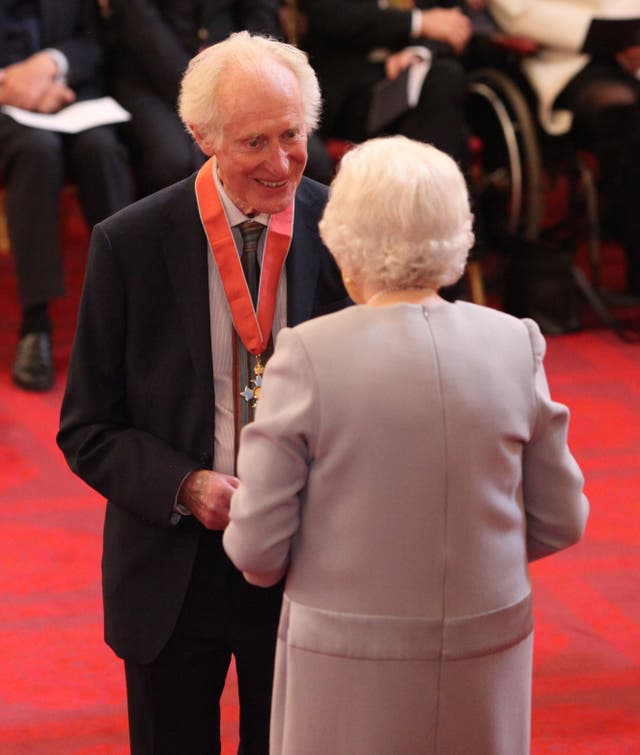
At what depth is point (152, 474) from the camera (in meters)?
1.98

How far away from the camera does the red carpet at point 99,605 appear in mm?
2850

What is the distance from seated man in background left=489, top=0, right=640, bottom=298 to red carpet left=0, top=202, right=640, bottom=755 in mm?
920

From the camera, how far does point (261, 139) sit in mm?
1999

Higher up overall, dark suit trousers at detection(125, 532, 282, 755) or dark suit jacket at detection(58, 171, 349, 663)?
dark suit jacket at detection(58, 171, 349, 663)

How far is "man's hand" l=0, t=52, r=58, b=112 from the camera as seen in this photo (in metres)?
4.92

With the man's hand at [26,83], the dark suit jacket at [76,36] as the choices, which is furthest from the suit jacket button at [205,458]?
the dark suit jacket at [76,36]

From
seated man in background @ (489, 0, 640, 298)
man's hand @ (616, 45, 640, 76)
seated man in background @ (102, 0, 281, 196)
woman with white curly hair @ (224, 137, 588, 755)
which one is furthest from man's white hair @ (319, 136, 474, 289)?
man's hand @ (616, 45, 640, 76)

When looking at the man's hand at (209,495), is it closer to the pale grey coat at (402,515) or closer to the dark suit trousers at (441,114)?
the pale grey coat at (402,515)

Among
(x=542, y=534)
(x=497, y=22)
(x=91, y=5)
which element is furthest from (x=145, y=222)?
(x=497, y=22)

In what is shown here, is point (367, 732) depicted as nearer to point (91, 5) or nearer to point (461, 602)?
point (461, 602)

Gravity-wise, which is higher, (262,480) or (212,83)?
(212,83)

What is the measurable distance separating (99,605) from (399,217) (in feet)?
6.53

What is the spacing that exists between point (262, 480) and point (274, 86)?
0.64m

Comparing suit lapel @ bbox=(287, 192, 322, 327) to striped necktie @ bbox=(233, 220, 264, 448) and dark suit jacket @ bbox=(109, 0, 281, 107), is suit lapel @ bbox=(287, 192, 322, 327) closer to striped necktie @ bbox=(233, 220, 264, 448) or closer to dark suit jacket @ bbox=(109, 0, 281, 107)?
striped necktie @ bbox=(233, 220, 264, 448)
